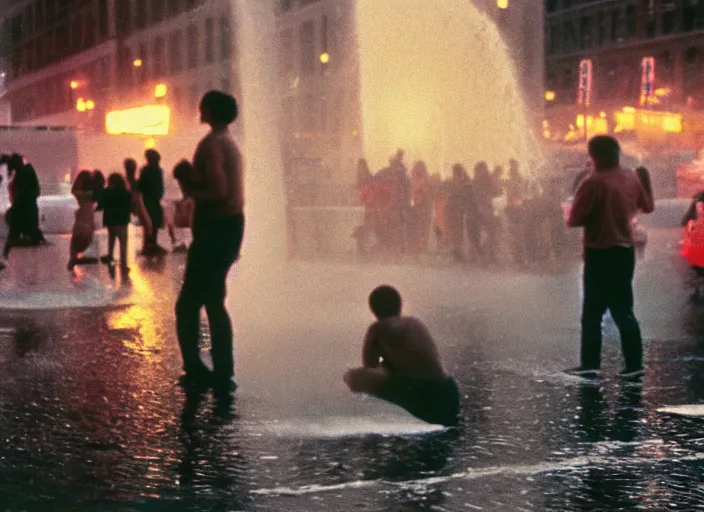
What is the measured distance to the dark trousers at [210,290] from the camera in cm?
685

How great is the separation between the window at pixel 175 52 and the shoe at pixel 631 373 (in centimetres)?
6252

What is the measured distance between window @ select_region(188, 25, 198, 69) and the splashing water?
36.2 meters

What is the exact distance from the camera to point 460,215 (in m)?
17.7

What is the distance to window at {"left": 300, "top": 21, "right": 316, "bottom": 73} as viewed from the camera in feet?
196

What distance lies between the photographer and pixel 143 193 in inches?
750

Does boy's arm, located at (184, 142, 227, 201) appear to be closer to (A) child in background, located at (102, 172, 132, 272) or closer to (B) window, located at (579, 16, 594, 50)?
(A) child in background, located at (102, 172, 132, 272)

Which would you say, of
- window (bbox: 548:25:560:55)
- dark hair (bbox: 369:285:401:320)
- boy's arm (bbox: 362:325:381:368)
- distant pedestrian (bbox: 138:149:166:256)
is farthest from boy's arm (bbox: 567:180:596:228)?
window (bbox: 548:25:560:55)

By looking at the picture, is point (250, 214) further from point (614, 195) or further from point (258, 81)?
point (614, 195)

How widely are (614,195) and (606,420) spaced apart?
1.97 m

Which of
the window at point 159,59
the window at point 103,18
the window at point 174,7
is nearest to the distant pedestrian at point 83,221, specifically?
the window at point 174,7

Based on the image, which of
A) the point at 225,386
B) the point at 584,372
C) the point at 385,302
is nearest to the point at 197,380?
the point at 225,386

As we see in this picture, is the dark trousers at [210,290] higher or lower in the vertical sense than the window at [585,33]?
lower

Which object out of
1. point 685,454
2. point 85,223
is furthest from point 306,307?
point 685,454

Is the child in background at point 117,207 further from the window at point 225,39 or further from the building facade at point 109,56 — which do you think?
the window at point 225,39
